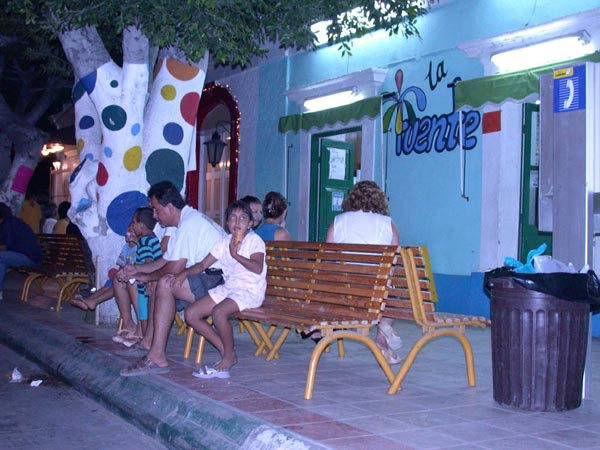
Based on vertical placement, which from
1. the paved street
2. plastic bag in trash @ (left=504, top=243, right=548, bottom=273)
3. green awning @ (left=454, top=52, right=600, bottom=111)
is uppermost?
green awning @ (left=454, top=52, right=600, bottom=111)

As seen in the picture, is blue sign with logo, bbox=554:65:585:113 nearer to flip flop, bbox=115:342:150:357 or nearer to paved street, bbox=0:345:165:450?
paved street, bbox=0:345:165:450

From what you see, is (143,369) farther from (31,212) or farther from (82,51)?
(31,212)

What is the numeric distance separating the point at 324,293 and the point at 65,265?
5827mm

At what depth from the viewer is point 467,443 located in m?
4.44

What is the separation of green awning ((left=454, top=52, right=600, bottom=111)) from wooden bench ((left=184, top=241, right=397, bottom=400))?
3642 mm

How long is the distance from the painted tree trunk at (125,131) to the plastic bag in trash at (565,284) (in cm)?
493

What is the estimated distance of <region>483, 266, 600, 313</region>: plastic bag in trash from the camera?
5062 mm

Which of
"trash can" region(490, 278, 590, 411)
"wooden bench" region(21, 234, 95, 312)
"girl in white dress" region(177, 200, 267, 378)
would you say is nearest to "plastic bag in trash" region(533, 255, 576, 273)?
"trash can" region(490, 278, 590, 411)

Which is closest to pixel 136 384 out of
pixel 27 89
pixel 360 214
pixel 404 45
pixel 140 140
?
pixel 360 214

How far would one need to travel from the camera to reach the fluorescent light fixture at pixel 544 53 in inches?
347

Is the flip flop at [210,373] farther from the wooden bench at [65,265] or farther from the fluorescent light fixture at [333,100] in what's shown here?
the fluorescent light fixture at [333,100]

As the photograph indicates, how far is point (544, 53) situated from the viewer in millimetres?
9273

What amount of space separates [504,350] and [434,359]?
2.19 meters

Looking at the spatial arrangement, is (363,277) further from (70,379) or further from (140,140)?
(140,140)
